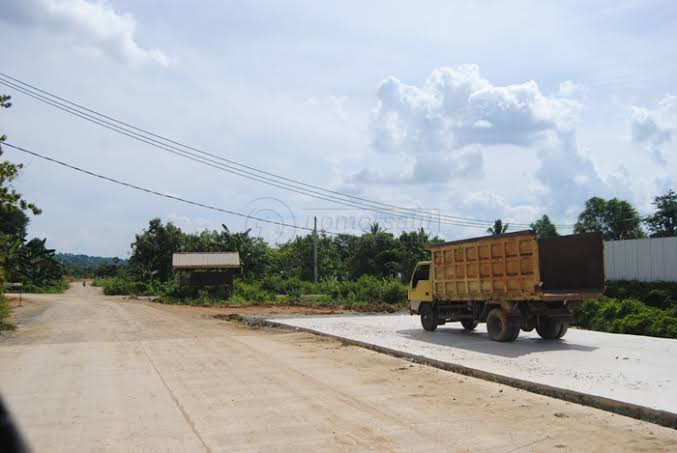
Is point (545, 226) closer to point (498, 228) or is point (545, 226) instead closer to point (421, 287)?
point (498, 228)

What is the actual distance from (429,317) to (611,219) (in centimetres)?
4553

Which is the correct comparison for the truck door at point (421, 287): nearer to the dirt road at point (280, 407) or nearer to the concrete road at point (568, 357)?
the concrete road at point (568, 357)

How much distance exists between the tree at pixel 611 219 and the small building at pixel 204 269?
34.3m

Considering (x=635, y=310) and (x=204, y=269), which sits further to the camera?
(x=204, y=269)

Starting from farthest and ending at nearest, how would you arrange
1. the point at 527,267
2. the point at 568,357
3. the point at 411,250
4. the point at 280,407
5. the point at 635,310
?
the point at 411,250 → the point at 635,310 → the point at 527,267 → the point at 568,357 → the point at 280,407

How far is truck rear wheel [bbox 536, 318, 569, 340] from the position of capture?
1642cm

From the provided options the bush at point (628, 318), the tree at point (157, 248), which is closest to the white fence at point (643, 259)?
the bush at point (628, 318)

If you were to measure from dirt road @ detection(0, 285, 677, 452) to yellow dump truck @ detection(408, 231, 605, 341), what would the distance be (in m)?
4.16

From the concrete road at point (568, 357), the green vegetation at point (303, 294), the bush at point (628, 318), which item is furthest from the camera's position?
the green vegetation at point (303, 294)

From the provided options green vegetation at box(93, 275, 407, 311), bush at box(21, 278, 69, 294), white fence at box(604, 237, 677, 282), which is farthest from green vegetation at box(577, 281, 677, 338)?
bush at box(21, 278, 69, 294)

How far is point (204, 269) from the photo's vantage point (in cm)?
4278

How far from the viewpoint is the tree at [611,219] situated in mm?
56156

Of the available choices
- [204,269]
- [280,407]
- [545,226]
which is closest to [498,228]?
[545,226]

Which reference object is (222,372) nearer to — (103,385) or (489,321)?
(103,385)
